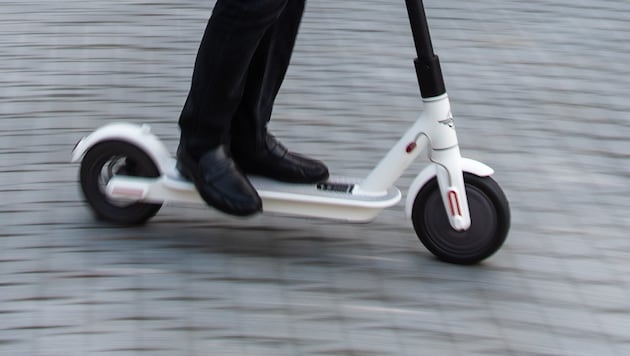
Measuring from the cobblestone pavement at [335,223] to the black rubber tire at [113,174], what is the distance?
0.07 metres

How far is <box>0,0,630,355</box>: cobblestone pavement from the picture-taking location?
389 centimetres

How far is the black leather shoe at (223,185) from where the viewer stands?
4266mm

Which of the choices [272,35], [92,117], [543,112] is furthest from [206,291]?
[543,112]

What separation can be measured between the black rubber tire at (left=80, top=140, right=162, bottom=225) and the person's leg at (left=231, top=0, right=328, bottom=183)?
0.32 metres

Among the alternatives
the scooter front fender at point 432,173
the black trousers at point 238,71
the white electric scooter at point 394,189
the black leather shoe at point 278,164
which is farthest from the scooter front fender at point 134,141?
the scooter front fender at point 432,173

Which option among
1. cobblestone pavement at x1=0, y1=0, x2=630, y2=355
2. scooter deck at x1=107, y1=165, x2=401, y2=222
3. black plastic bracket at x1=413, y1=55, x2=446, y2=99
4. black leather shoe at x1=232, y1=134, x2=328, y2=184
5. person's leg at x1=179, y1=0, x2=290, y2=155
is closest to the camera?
cobblestone pavement at x1=0, y1=0, x2=630, y2=355

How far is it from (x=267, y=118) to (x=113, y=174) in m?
0.58

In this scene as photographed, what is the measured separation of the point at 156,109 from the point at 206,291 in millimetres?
1718

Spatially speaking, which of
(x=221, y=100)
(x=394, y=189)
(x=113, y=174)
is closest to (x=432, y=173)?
(x=394, y=189)

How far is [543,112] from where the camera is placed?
18.9 feet

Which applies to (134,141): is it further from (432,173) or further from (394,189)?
(432,173)

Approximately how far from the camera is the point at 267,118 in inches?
176

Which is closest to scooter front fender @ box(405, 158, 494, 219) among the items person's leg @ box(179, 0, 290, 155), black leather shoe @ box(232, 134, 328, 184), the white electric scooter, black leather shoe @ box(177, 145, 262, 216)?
the white electric scooter

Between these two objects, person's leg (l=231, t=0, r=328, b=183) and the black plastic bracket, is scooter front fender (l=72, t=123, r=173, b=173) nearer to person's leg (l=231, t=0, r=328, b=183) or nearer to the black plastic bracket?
person's leg (l=231, t=0, r=328, b=183)
